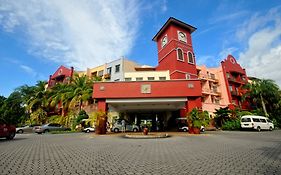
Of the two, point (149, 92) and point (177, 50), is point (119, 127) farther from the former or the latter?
point (177, 50)

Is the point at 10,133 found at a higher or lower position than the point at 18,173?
higher

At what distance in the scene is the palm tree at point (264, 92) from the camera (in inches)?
1292

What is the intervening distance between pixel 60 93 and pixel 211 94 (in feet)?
96.8

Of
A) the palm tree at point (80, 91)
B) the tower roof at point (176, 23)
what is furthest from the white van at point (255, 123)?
the palm tree at point (80, 91)

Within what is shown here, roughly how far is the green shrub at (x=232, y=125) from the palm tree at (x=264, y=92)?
1008 cm

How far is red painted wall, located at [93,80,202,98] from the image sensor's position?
19328 mm

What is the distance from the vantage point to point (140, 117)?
3472 cm

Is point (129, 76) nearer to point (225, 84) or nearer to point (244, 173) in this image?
point (225, 84)

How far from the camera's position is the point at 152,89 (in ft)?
64.3

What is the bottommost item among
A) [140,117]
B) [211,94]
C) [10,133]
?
[10,133]

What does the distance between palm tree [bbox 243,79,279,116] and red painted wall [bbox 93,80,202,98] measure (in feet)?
69.8

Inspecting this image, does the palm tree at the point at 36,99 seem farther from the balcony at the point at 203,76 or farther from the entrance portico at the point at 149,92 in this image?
the balcony at the point at 203,76

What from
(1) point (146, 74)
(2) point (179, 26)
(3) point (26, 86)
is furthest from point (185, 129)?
(3) point (26, 86)

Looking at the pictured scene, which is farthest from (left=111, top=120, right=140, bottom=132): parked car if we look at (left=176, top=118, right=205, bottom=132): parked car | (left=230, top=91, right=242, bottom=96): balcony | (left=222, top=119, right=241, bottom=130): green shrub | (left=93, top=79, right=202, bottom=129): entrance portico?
(left=230, top=91, right=242, bottom=96): balcony
